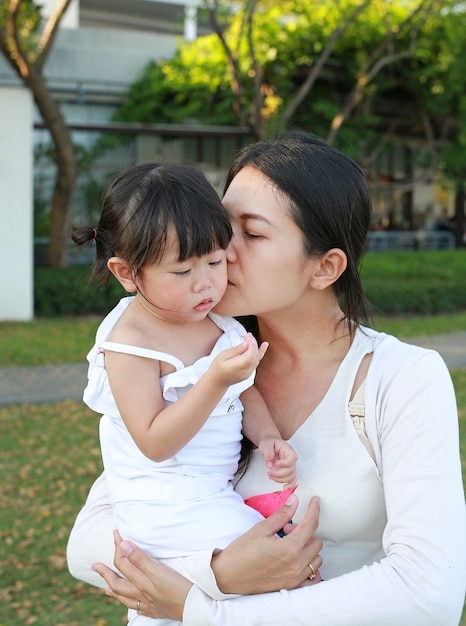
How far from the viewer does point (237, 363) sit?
1766mm

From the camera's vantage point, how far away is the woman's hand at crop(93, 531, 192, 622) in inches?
74.0

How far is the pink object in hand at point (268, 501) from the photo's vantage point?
6.65ft

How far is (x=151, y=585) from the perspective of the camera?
6.25 feet

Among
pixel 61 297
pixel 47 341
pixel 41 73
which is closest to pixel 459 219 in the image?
pixel 61 297

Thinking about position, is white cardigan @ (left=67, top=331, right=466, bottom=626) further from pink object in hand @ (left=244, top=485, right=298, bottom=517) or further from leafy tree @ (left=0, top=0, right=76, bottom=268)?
leafy tree @ (left=0, top=0, right=76, bottom=268)

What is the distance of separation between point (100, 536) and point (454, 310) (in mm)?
14899

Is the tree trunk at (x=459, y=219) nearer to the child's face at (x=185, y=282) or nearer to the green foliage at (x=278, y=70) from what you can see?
the green foliage at (x=278, y=70)

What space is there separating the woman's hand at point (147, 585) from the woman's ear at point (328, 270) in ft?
2.56

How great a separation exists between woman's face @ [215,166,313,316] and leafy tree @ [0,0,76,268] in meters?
12.5

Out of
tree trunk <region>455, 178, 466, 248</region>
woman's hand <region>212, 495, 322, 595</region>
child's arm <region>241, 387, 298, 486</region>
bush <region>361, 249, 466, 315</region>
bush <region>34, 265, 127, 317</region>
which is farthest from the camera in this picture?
tree trunk <region>455, 178, 466, 248</region>

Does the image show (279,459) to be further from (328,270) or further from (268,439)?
(328,270)

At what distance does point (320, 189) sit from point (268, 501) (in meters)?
0.77

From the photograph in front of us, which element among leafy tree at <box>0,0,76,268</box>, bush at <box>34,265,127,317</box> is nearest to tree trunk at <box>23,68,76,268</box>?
leafy tree at <box>0,0,76,268</box>

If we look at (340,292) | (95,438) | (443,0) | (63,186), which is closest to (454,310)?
(443,0)
